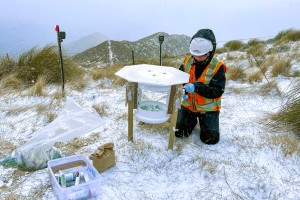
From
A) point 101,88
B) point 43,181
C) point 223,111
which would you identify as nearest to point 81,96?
point 101,88

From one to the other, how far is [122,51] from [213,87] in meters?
10.7

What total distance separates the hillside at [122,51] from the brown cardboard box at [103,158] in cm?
829

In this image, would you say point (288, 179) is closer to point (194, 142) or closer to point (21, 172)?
point (194, 142)

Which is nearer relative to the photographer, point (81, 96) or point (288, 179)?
point (288, 179)

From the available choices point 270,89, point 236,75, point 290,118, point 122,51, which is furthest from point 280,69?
point 122,51

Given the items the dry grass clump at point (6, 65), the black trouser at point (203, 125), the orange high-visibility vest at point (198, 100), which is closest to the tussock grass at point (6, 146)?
the black trouser at point (203, 125)

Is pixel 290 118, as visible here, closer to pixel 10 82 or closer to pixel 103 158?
pixel 103 158

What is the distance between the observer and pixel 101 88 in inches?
193

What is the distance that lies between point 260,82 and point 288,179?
9.58 feet

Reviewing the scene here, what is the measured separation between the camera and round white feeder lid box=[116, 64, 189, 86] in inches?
95.3

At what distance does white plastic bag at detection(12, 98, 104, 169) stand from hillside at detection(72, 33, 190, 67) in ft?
26.1

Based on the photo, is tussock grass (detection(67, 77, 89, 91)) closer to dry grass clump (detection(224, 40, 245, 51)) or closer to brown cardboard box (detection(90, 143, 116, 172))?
brown cardboard box (detection(90, 143, 116, 172))

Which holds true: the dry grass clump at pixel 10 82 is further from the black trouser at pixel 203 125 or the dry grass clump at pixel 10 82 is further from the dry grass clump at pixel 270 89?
the dry grass clump at pixel 270 89

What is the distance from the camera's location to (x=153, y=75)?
254 cm
